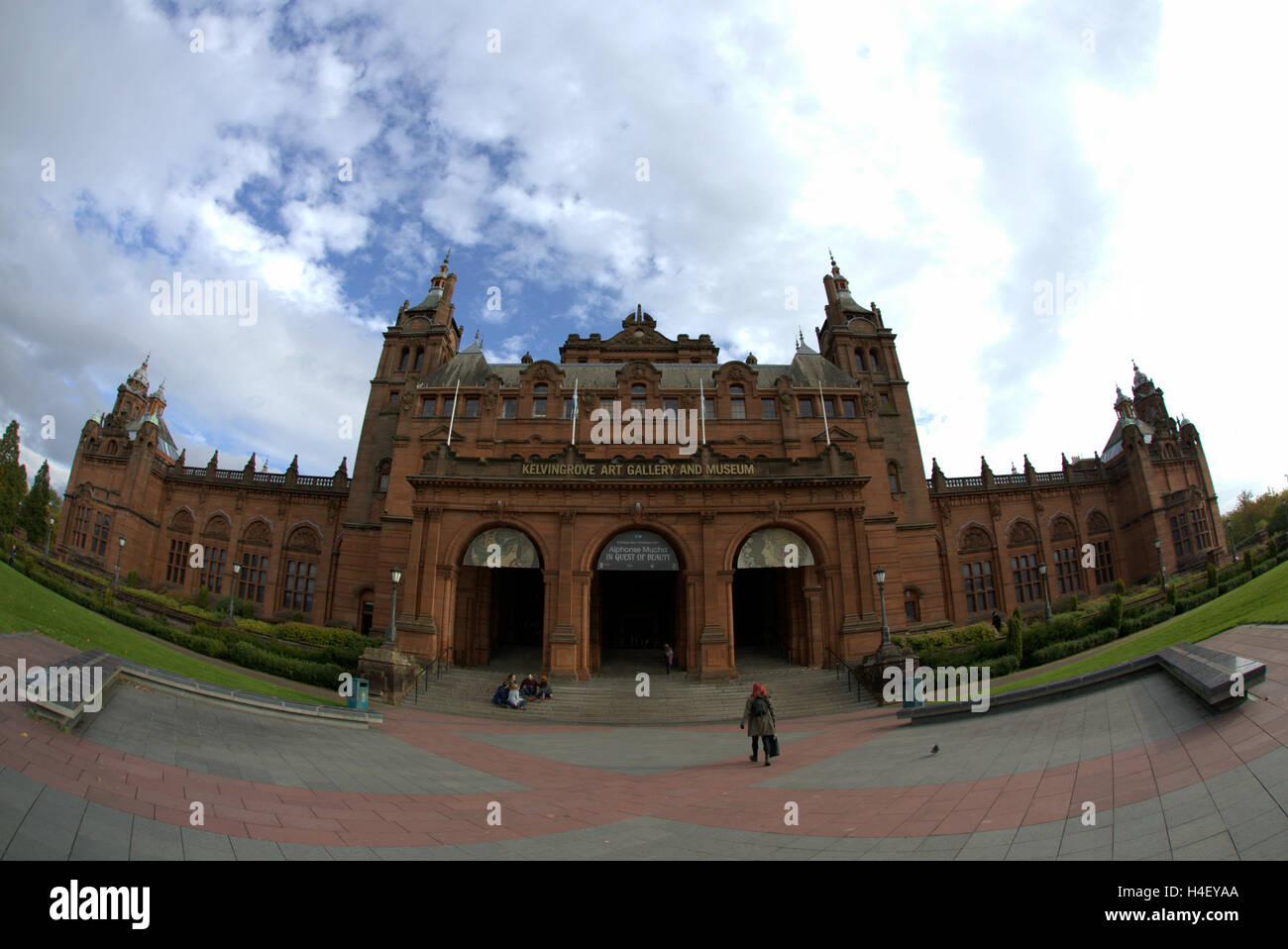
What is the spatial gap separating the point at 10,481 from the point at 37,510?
3064mm

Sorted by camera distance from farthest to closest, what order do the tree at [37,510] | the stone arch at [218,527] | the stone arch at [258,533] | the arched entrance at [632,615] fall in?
the tree at [37,510] < the stone arch at [218,527] < the stone arch at [258,533] < the arched entrance at [632,615]

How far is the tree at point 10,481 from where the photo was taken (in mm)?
46812

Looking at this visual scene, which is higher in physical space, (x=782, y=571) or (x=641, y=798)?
(x=782, y=571)

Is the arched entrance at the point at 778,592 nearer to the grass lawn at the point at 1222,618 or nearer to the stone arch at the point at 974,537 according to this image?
the grass lawn at the point at 1222,618

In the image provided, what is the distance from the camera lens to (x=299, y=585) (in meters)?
43.4

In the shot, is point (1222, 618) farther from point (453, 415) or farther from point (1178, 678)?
point (453, 415)

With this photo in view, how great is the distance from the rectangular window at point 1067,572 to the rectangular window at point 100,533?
7244 cm

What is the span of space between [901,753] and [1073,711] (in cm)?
326

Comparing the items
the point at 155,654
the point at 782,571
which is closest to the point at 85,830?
the point at 155,654

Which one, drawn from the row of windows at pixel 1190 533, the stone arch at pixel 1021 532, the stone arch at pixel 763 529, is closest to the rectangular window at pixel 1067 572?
the stone arch at pixel 1021 532

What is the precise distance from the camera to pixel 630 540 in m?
28.1

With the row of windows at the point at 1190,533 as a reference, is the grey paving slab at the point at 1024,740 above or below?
below
